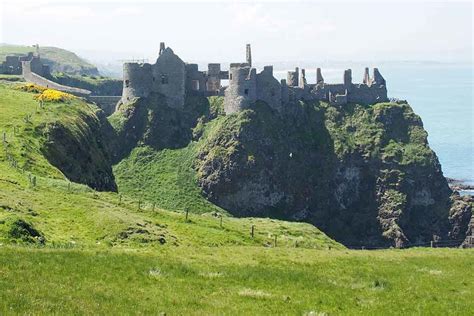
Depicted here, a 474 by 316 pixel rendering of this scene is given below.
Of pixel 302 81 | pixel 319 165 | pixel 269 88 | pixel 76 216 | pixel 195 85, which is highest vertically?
pixel 302 81

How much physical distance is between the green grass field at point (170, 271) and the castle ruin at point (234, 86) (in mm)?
60483

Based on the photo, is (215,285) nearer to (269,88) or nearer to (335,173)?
(269,88)

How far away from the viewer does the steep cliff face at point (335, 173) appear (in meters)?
114

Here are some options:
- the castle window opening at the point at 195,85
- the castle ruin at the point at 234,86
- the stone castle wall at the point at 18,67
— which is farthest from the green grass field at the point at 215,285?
the stone castle wall at the point at 18,67

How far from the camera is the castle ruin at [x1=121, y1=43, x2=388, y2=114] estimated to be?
4616 inches

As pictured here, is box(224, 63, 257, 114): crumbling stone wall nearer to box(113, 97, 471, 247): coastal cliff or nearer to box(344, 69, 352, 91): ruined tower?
box(113, 97, 471, 247): coastal cliff

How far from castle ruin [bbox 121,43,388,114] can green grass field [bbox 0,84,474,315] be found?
60.5 meters

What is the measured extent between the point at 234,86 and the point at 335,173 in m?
23.5

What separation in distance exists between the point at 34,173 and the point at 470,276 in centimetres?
4100

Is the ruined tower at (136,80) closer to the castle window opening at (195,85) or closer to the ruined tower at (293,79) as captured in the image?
the castle window opening at (195,85)

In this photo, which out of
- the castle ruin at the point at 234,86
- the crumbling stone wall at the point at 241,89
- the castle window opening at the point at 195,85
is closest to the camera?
the crumbling stone wall at the point at 241,89

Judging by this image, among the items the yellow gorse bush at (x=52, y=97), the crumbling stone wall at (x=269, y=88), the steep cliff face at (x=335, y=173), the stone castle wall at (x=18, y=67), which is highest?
the stone castle wall at (x=18, y=67)

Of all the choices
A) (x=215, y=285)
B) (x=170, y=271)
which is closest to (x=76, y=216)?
Result: (x=170, y=271)

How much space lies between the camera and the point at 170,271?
2939cm
